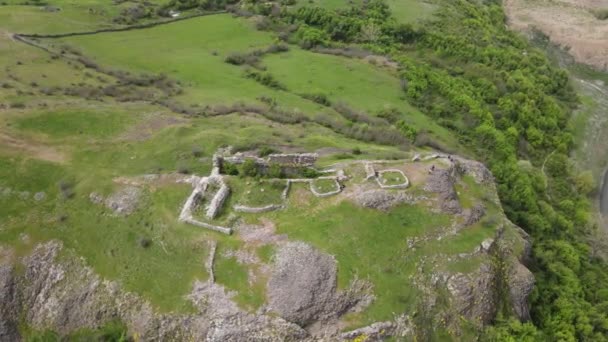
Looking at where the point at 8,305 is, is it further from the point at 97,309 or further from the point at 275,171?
the point at 275,171

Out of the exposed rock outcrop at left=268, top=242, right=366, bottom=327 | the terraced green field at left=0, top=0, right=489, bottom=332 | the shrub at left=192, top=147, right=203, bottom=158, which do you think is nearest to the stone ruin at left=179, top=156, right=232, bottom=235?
the terraced green field at left=0, top=0, right=489, bottom=332

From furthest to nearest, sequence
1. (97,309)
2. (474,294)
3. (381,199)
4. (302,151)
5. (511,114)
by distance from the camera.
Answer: (511,114), (302,151), (381,199), (97,309), (474,294)

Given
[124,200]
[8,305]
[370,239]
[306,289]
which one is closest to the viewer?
[306,289]

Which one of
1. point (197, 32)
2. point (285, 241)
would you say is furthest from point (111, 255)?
point (197, 32)

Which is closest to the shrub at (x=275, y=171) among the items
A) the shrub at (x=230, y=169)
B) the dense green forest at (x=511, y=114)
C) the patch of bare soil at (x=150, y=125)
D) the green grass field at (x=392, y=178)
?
the shrub at (x=230, y=169)

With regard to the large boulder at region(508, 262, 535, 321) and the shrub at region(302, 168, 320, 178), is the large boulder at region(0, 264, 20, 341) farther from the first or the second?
the large boulder at region(508, 262, 535, 321)

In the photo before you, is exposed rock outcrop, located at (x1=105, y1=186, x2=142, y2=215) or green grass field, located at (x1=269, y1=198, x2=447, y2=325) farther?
exposed rock outcrop, located at (x1=105, y1=186, x2=142, y2=215)

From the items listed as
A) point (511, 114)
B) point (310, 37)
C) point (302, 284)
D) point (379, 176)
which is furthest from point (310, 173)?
point (310, 37)

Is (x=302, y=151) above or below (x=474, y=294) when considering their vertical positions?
below
